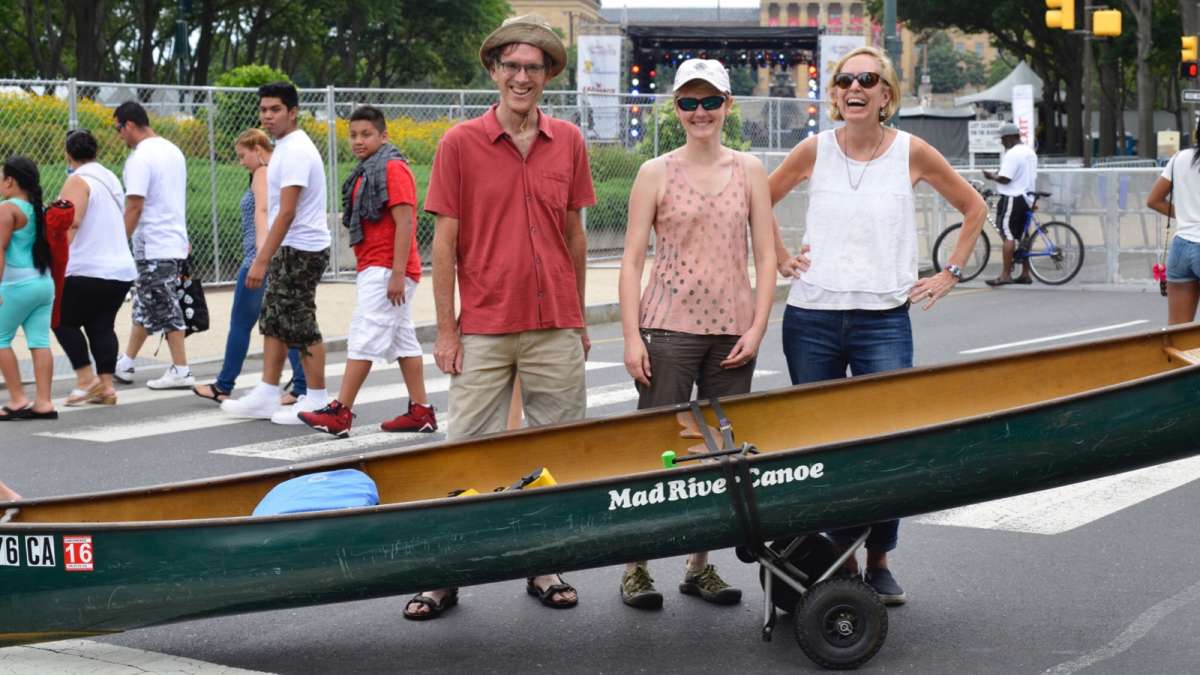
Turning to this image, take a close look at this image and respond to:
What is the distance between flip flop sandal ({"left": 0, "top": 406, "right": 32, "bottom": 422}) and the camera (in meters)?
10.2

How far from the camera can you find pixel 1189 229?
27.8ft

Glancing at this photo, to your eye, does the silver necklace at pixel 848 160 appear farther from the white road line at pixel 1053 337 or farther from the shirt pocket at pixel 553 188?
the white road line at pixel 1053 337

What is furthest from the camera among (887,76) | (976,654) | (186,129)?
(186,129)

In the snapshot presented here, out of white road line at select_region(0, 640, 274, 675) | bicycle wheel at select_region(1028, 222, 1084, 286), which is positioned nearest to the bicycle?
bicycle wheel at select_region(1028, 222, 1084, 286)

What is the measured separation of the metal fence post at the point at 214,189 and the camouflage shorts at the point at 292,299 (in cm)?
827

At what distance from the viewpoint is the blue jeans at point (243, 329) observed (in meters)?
10.5

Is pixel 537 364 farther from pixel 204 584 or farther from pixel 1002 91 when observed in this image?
pixel 1002 91

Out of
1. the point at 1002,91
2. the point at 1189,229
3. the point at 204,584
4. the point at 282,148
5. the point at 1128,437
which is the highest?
the point at 1002,91

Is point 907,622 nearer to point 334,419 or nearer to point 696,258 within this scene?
point 696,258

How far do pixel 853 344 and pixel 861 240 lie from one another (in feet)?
1.22

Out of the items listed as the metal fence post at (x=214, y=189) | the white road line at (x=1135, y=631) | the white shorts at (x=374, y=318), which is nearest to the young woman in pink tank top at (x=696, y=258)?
the white road line at (x=1135, y=631)

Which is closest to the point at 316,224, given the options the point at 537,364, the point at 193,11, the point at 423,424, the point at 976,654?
the point at 423,424

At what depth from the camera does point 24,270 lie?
9875 millimetres

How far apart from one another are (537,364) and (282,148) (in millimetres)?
4046
